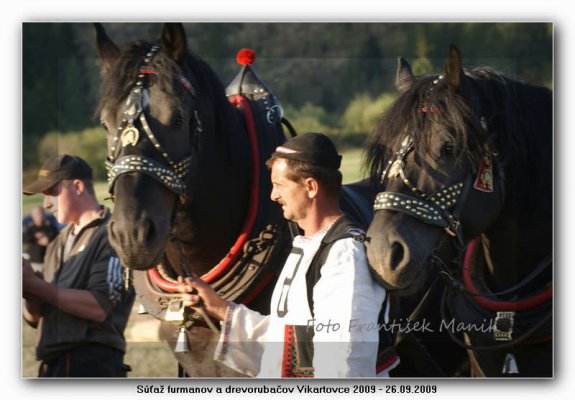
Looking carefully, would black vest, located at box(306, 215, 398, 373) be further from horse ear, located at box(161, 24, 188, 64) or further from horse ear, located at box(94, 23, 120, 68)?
horse ear, located at box(94, 23, 120, 68)

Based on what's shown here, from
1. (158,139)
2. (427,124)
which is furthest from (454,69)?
(158,139)

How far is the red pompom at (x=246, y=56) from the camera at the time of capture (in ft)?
14.7

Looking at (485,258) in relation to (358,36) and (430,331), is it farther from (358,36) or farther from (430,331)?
(358,36)

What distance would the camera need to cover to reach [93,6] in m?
4.33

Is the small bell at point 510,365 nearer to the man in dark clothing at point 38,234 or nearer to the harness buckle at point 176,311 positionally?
the harness buckle at point 176,311

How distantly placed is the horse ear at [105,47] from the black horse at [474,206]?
1.19 m

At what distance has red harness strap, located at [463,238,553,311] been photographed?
12.7 feet

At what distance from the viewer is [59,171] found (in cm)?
472

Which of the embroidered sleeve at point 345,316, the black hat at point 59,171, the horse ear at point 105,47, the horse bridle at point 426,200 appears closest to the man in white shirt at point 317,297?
the embroidered sleeve at point 345,316

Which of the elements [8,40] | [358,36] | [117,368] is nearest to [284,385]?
[117,368]

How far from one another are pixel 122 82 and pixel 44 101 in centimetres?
82

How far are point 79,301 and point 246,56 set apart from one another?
1420mm

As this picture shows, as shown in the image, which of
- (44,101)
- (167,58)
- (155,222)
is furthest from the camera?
(44,101)

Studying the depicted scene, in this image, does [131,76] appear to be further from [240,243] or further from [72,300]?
[72,300]
